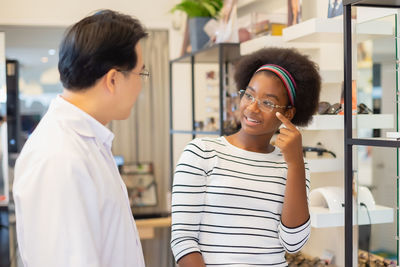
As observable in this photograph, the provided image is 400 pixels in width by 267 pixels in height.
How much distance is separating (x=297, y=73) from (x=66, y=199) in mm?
1006

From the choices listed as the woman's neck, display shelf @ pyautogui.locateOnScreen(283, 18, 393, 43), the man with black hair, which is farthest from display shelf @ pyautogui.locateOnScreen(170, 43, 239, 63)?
the man with black hair

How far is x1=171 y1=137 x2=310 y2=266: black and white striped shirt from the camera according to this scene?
158 cm

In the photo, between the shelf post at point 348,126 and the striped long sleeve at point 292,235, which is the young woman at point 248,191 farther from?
the shelf post at point 348,126

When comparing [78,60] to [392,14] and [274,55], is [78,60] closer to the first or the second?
[274,55]

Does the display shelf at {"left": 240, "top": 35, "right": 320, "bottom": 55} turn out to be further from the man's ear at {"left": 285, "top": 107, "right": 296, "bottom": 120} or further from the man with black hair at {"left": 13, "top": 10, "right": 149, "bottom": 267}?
the man with black hair at {"left": 13, "top": 10, "right": 149, "bottom": 267}

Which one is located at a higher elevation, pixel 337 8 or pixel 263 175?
pixel 337 8

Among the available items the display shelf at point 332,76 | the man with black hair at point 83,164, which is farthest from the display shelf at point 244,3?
the man with black hair at point 83,164

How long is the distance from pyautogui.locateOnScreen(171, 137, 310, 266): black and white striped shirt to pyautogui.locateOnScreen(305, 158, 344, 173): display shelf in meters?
0.99

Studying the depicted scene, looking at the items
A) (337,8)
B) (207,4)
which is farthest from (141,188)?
(337,8)

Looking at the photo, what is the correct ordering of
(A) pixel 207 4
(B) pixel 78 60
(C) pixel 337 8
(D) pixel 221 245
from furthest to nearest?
(A) pixel 207 4, (C) pixel 337 8, (D) pixel 221 245, (B) pixel 78 60

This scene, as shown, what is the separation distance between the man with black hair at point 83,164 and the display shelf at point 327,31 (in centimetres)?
102

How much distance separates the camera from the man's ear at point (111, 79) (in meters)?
1.17

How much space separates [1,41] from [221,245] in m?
2.61

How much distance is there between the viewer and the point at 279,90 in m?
1.71
